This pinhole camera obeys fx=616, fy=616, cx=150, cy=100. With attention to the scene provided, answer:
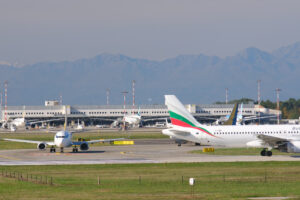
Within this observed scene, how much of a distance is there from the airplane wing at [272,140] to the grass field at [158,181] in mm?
8000

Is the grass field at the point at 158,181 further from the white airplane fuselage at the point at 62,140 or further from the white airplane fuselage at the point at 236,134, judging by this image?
the white airplane fuselage at the point at 62,140

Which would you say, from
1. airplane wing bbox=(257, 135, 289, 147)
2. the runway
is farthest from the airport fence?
airplane wing bbox=(257, 135, 289, 147)

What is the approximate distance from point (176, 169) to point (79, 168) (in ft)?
29.8

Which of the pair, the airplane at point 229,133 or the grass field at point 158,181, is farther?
the airplane at point 229,133

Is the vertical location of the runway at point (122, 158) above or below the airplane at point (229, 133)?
below

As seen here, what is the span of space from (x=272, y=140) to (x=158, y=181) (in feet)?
82.2

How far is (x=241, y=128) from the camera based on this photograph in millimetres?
72000

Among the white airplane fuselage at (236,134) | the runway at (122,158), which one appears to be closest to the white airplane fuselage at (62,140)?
the runway at (122,158)

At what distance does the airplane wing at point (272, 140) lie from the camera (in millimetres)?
67938

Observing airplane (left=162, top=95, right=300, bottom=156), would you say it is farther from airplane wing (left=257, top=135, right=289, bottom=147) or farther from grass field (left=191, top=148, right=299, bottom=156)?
grass field (left=191, top=148, right=299, bottom=156)

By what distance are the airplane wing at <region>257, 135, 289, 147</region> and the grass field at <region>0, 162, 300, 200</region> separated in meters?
8.00

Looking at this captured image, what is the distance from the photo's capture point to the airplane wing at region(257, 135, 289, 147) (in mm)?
67938

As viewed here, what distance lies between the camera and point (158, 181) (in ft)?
155

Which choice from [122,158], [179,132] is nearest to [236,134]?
[179,132]
